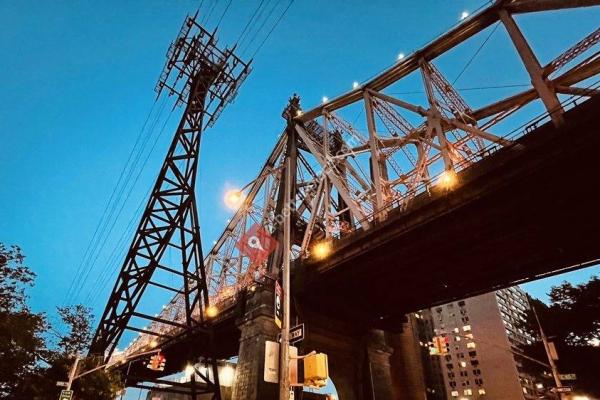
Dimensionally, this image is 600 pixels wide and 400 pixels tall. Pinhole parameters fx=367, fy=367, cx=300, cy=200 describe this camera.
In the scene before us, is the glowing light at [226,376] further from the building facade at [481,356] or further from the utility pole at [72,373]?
the building facade at [481,356]

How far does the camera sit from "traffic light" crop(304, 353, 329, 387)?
7.62 metres

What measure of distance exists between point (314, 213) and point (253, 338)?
8.54m

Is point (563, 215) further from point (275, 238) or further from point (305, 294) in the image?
point (275, 238)

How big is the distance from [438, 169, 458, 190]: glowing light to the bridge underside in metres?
0.30

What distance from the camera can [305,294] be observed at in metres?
22.6

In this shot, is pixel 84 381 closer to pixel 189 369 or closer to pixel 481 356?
pixel 189 369

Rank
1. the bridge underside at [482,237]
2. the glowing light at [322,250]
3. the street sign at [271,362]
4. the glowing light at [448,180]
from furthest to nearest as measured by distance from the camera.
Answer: the glowing light at [322,250] → the glowing light at [448,180] → the bridge underside at [482,237] → the street sign at [271,362]

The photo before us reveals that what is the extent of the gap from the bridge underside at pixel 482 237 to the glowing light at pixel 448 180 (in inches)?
11.8

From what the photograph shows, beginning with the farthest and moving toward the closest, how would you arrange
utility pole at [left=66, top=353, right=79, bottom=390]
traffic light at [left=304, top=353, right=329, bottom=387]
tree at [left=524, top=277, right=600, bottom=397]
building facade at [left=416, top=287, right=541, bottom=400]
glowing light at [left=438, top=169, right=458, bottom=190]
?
building facade at [left=416, top=287, right=541, bottom=400], tree at [left=524, top=277, right=600, bottom=397], utility pole at [left=66, top=353, right=79, bottom=390], glowing light at [left=438, top=169, right=458, bottom=190], traffic light at [left=304, top=353, right=329, bottom=387]

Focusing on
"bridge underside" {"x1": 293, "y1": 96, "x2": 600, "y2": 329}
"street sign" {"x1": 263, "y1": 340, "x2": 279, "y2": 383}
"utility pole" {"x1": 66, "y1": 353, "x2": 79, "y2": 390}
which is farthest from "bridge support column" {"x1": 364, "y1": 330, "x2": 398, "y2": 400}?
"street sign" {"x1": 263, "y1": 340, "x2": 279, "y2": 383}

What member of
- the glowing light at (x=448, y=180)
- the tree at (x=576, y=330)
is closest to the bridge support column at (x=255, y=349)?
the glowing light at (x=448, y=180)

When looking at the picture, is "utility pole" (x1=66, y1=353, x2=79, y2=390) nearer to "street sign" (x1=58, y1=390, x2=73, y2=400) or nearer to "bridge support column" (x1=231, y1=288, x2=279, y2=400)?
"street sign" (x1=58, y1=390, x2=73, y2=400)

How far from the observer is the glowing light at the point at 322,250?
68.6 feet

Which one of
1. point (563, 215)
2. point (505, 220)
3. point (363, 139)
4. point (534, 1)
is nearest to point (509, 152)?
point (505, 220)
